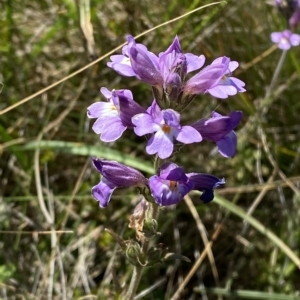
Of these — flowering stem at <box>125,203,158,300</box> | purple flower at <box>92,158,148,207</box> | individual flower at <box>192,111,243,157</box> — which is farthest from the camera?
flowering stem at <box>125,203,158,300</box>

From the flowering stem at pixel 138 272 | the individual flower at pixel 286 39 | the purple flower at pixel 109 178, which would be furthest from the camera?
the individual flower at pixel 286 39

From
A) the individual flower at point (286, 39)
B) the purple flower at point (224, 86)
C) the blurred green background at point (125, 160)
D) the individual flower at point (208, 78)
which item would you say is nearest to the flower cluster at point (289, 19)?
the individual flower at point (286, 39)

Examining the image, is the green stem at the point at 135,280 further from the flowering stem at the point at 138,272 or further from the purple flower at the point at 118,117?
the purple flower at the point at 118,117

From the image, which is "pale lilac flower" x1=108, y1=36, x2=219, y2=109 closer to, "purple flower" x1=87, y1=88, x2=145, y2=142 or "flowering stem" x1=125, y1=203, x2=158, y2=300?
"purple flower" x1=87, y1=88, x2=145, y2=142

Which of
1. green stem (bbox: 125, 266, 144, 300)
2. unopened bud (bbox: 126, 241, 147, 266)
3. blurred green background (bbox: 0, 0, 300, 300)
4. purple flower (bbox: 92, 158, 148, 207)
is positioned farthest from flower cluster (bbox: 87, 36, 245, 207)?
blurred green background (bbox: 0, 0, 300, 300)

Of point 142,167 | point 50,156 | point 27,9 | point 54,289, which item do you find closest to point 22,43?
point 27,9

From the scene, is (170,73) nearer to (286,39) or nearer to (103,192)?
(103,192)

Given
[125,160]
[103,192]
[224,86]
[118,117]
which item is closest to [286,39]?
[125,160]
